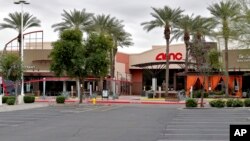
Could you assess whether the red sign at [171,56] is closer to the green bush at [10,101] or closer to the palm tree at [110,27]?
the palm tree at [110,27]

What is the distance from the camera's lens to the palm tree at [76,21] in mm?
65750

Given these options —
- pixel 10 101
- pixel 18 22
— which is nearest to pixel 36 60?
pixel 18 22

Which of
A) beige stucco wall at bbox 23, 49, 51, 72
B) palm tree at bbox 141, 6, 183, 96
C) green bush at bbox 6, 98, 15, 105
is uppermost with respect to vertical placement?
palm tree at bbox 141, 6, 183, 96

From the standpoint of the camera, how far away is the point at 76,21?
6588cm

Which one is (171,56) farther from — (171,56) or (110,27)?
(110,27)

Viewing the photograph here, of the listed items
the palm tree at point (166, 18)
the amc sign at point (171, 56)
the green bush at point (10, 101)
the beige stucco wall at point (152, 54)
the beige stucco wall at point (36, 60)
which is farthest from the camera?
the beige stucco wall at point (152, 54)

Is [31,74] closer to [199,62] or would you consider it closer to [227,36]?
[199,62]

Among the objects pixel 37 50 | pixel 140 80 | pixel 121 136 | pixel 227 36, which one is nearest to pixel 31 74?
pixel 37 50

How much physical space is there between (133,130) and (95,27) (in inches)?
2005

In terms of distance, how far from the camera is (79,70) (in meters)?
44.2

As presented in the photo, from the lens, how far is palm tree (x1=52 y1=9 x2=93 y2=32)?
6575 cm

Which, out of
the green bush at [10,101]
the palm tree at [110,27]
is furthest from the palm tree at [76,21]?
the green bush at [10,101]

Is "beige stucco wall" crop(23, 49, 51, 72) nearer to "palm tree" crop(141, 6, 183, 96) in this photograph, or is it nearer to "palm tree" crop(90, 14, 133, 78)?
"palm tree" crop(90, 14, 133, 78)

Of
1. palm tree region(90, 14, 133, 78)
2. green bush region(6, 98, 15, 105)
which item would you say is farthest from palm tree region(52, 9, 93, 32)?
green bush region(6, 98, 15, 105)
